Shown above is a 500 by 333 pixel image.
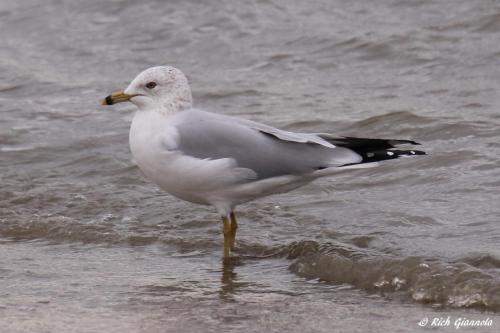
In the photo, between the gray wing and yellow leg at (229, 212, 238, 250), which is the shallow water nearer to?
yellow leg at (229, 212, 238, 250)

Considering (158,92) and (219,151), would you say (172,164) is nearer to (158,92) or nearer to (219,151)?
(219,151)

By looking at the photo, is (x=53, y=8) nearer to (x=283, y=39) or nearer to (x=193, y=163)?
(x=283, y=39)

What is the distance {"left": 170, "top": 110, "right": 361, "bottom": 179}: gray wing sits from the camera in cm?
630

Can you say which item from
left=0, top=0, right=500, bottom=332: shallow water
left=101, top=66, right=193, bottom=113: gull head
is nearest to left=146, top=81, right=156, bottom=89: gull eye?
left=101, top=66, right=193, bottom=113: gull head

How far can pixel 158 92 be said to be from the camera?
21.3ft

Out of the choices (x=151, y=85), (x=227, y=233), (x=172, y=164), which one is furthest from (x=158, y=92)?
(x=227, y=233)

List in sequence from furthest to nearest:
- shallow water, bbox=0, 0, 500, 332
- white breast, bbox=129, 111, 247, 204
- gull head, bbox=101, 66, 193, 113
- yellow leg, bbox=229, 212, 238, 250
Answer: yellow leg, bbox=229, 212, 238, 250, gull head, bbox=101, 66, 193, 113, white breast, bbox=129, 111, 247, 204, shallow water, bbox=0, 0, 500, 332

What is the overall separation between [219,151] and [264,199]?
1494 millimetres

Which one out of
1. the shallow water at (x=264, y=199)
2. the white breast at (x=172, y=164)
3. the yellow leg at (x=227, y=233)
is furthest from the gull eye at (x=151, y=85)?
the shallow water at (x=264, y=199)

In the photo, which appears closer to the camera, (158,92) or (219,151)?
(219,151)

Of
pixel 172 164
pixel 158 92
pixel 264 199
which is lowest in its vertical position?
pixel 264 199

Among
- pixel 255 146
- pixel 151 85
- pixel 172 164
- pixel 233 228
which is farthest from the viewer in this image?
pixel 233 228

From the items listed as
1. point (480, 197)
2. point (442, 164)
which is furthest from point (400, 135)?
point (480, 197)

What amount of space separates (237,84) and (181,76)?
427 cm
